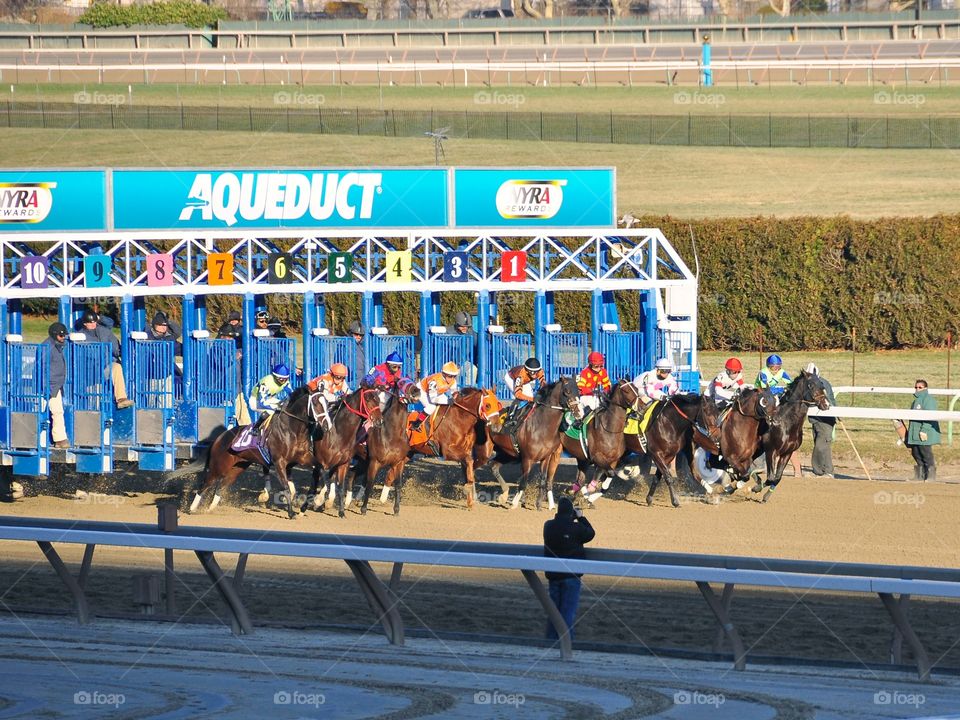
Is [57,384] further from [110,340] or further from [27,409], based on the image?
[110,340]

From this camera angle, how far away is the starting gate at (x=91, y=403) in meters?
13.7

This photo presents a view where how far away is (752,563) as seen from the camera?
6953 millimetres

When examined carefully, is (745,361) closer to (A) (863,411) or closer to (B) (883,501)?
(A) (863,411)

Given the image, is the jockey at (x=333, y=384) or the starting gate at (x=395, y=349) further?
the starting gate at (x=395, y=349)

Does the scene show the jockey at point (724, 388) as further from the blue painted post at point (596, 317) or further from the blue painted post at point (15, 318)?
the blue painted post at point (15, 318)

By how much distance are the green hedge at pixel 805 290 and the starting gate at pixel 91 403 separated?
29.5 ft

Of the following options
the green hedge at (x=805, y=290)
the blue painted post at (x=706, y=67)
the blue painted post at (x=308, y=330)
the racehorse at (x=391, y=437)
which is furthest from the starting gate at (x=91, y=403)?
the blue painted post at (x=706, y=67)

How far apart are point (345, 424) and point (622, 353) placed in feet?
11.1

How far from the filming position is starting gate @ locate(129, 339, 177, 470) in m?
13.8

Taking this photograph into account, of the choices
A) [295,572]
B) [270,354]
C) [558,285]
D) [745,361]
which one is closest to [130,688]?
[295,572]

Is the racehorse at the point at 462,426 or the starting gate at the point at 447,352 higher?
the starting gate at the point at 447,352

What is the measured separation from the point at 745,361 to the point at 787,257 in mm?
2037

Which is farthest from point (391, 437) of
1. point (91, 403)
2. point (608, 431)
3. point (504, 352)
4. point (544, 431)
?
point (91, 403)

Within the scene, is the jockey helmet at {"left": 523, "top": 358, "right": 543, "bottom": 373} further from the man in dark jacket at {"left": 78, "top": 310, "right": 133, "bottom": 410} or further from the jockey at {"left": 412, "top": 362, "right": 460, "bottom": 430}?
the man in dark jacket at {"left": 78, "top": 310, "right": 133, "bottom": 410}
